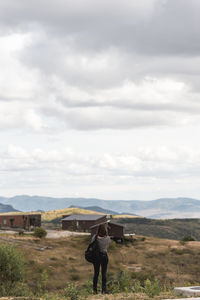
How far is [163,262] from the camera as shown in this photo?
2489 inches

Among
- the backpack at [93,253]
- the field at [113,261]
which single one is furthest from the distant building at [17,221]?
the backpack at [93,253]

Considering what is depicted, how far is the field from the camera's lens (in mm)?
45875

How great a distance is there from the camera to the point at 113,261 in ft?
198

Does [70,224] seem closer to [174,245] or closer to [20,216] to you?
[20,216]

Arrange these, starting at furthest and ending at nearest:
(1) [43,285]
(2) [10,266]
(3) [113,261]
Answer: (3) [113,261] < (1) [43,285] < (2) [10,266]

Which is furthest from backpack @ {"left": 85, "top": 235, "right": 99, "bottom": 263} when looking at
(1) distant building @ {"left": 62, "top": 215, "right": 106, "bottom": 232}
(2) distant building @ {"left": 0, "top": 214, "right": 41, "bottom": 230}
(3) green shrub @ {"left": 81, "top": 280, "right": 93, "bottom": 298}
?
(2) distant building @ {"left": 0, "top": 214, "right": 41, "bottom": 230}

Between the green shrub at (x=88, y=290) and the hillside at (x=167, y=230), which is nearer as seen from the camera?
the green shrub at (x=88, y=290)

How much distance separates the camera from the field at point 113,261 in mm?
45875

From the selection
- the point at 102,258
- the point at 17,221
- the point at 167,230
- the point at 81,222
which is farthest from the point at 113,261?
the point at 167,230

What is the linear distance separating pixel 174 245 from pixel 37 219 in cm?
3596

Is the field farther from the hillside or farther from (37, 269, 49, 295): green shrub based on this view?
the hillside

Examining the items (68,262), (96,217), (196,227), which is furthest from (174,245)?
(196,227)

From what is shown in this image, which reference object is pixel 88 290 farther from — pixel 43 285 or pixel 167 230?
pixel 167 230

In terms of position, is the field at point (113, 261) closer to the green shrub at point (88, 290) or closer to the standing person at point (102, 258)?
the green shrub at point (88, 290)
